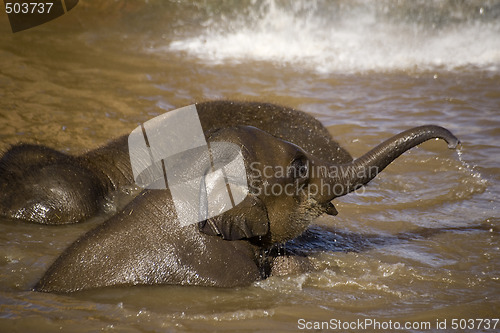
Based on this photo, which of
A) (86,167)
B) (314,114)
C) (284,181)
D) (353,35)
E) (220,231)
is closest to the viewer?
(220,231)

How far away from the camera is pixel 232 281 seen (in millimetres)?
4652

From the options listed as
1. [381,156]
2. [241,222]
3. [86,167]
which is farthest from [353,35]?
[241,222]

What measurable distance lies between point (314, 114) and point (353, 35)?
19.4 feet

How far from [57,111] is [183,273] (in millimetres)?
5500

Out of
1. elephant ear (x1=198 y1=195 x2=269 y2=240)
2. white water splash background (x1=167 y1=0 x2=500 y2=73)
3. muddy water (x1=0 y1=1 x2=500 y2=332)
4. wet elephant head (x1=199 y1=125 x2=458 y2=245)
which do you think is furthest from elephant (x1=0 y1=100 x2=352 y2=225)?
white water splash background (x1=167 y1=0 x2=500 y2=73)

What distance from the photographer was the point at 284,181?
185 inches

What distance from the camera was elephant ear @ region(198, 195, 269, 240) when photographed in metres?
4.44

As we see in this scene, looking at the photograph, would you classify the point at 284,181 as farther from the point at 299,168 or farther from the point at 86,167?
the point at 86,167

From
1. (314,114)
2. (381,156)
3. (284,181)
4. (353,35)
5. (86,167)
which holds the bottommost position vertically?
(314,114)

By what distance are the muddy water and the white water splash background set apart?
0.19 feet

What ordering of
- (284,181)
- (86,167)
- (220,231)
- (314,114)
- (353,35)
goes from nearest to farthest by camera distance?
1. (220,231)
2. (284,181)
3. (86,167)
4. (314,114)
5. (353,35)

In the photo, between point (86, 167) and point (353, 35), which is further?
point (353, 35)

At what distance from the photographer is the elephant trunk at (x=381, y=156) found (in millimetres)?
4676

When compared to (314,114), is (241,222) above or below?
above
